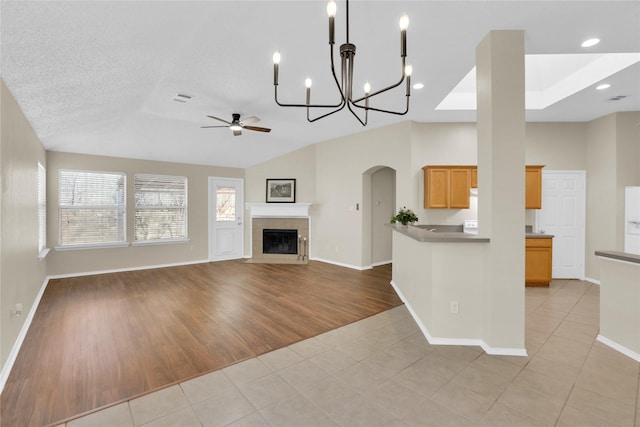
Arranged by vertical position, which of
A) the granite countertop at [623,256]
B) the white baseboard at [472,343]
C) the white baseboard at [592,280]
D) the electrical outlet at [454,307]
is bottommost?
the white baseboard at [472,343]

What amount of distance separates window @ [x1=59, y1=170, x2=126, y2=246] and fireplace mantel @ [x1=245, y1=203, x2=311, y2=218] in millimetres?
2735

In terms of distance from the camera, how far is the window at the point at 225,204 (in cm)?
714

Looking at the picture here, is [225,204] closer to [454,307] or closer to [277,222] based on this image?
[277,222]

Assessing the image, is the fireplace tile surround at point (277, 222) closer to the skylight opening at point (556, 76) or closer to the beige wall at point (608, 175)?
the skylight opening at point (556, 76)

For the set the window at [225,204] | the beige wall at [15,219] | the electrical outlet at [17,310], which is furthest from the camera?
the window at [225,204]

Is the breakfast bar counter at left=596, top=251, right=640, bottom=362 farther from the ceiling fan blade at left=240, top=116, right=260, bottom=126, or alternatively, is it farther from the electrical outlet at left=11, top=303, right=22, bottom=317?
the electrical outlet at left=11, top=303, right=22, bottom=317

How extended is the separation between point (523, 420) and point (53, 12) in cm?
391

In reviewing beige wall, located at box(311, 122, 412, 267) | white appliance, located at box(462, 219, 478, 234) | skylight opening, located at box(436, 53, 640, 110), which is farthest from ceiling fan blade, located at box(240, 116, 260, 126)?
white appliance, located at box(462, 219, 478, 234)

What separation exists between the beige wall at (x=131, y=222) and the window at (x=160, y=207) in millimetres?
119

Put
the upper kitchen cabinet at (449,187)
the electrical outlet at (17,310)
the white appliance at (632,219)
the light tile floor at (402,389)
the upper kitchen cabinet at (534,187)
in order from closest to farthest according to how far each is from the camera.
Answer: the light tile floor at (402,389) → the electrical outlet at (17,310) → the white appliance at (632,219) → the upper kitchen cabinet at (534,187) → the upper kitchen cabinet at (449,187)

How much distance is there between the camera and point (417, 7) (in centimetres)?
226

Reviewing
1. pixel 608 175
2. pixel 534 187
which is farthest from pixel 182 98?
pixel 608 175

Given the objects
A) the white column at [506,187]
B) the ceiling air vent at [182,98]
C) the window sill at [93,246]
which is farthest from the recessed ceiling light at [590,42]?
the window sill at [93,246]

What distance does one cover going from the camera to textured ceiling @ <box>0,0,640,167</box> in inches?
82.7
